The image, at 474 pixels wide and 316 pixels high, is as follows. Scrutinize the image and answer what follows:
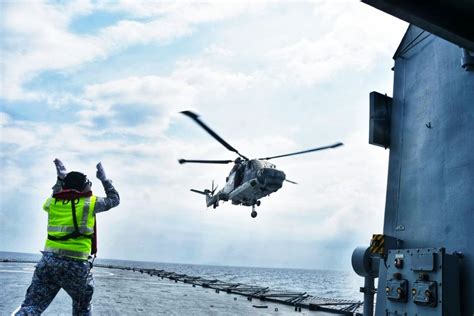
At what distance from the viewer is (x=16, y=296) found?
14648 mm

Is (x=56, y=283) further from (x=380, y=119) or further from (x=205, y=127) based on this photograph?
(x=205, y=127)

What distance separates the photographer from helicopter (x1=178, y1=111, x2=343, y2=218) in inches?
807

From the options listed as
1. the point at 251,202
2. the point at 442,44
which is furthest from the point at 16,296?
the point at 442,44

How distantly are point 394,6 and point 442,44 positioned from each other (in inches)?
79.6

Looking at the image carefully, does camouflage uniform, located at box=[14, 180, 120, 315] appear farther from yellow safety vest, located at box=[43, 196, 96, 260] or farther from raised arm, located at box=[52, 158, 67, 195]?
raised arm, located at box=[52, 158, 67, 195]

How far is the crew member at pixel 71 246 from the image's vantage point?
3.94m

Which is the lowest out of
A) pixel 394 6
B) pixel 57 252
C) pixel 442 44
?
pixel 57 252

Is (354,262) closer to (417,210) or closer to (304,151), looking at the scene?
(417,210)

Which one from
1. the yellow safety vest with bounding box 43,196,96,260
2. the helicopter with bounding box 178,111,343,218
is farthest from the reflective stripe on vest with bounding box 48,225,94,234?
the helicopter with bounding box 178,111,343,218

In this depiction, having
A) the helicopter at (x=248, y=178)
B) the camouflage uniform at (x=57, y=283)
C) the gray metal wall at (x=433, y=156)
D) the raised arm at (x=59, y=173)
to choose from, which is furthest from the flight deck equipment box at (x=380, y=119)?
the helicopter at (x=248, y=178)

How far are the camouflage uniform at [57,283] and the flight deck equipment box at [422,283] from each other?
11.4ft

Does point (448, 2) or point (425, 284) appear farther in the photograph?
point (425, 284)

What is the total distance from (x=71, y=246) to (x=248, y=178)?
1774 cm

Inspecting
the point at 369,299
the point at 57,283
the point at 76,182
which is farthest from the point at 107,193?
the point at 369,299
